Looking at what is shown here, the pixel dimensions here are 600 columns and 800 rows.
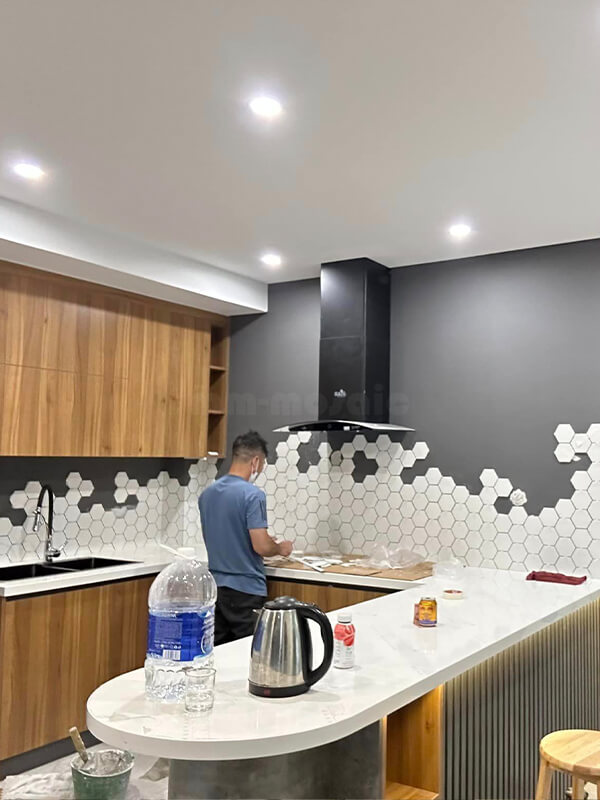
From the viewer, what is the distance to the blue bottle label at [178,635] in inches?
72.5

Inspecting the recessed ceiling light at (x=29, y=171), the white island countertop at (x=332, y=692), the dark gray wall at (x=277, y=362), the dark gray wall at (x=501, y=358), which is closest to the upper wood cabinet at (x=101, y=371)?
the dark gray wall at (x=277, y=362)

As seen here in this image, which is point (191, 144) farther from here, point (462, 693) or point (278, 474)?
point (278, 474)

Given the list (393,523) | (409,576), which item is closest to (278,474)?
(393,523)

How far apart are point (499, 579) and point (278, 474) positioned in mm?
1734

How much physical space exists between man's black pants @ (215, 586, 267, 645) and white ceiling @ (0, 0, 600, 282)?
189 cm

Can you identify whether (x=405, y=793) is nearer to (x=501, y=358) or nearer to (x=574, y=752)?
(x=574, y=752)

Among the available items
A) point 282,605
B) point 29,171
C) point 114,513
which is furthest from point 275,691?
point 114,513

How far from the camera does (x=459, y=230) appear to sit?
3859 millimetres

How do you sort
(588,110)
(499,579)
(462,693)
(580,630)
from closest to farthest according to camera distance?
1. (462,693)
2. (588,110)
3. (580,630)
4. (499,579)

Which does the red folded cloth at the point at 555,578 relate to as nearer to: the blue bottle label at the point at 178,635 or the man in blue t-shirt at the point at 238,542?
Result: the man in blue t-shirt at the point at 238,542

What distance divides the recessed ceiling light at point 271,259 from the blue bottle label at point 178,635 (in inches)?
114

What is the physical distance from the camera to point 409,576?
3873 millimetres

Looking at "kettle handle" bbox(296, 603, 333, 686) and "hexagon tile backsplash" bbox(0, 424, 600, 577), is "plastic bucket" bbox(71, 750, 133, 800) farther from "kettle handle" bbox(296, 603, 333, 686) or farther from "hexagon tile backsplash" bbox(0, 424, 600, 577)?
"hexagon tile backsplash" bbox(0, 424, 600, 577)

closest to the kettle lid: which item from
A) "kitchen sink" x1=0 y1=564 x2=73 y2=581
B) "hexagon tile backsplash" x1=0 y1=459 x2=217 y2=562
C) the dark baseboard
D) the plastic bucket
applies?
the plastic bucket
